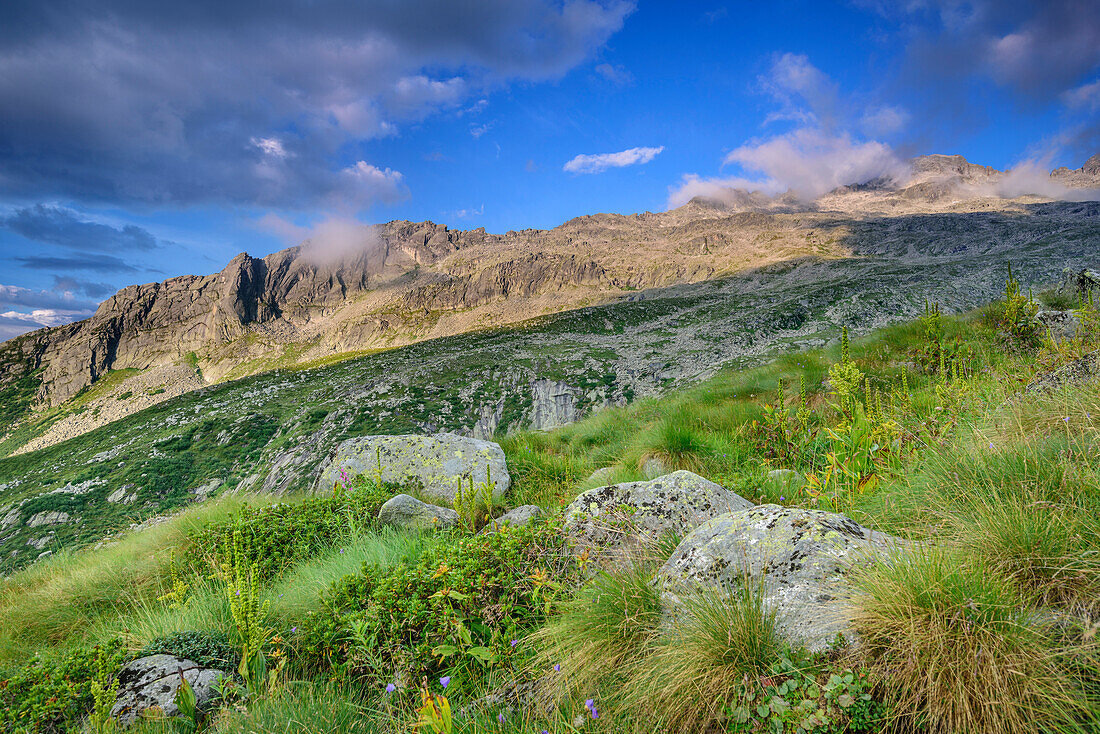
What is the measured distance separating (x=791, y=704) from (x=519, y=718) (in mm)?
1579

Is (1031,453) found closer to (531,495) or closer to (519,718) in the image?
(519,718)

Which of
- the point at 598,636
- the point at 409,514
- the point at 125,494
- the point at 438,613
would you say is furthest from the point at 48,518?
the point at 598,636

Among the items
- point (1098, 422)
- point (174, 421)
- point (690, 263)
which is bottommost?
point (174, 421)

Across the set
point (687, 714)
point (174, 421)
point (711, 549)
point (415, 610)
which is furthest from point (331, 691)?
point (174, 421)

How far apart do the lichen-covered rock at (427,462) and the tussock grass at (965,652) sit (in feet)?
20.8

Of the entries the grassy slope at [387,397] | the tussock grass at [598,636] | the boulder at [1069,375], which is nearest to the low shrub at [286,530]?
the tussock grass at [598,636]

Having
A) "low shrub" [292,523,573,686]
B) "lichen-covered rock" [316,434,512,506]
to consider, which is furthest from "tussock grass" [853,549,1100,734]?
"lichen-covered rock" [316,434,512,506]

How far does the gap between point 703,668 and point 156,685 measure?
3.72 meters

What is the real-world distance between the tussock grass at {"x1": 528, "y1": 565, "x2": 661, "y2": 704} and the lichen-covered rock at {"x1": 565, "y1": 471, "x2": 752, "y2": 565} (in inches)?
26.0

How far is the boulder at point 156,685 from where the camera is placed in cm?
289

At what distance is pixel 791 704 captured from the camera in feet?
6.98

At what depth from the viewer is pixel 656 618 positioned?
299 centimetres

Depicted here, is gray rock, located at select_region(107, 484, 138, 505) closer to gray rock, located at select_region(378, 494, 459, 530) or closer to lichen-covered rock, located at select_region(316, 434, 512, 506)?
lichen-covered rock, located at select_region(316, 434, 512, 506)

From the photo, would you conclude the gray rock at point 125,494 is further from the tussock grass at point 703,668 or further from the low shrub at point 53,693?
the tussock grass at point 703,668
